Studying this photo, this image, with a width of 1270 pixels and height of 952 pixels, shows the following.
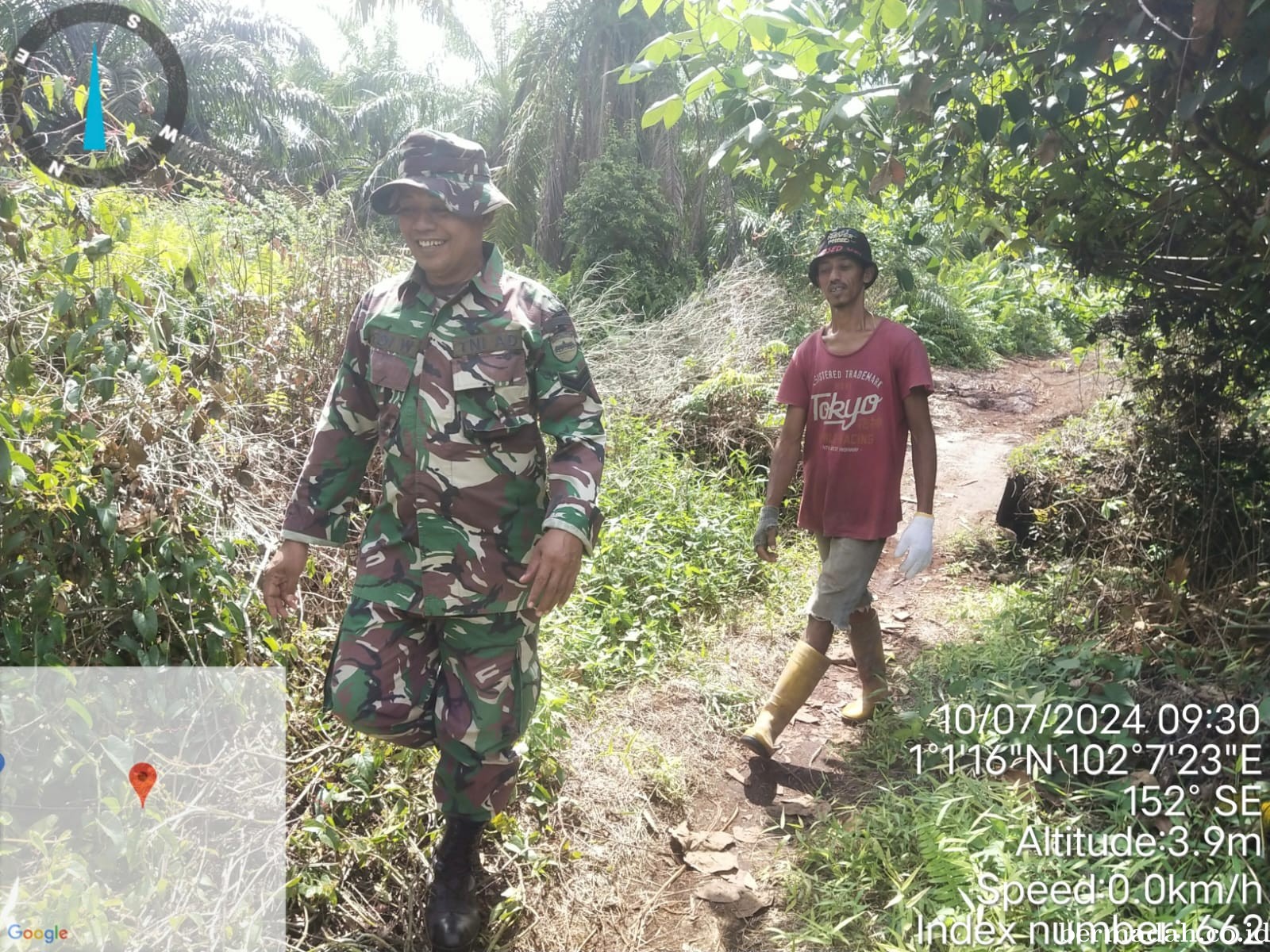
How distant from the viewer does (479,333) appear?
2.30 m

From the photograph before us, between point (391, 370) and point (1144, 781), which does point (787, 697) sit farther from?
point (391, 370)

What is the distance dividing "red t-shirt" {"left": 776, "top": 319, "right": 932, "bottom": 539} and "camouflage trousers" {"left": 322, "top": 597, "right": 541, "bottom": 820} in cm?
142

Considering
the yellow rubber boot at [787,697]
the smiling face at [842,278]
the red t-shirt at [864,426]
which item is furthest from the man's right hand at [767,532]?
the smiling face at [842,278]

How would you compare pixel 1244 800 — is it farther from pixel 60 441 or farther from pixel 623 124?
pixel 623 124

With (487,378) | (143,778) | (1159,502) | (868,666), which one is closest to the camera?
(487,378)

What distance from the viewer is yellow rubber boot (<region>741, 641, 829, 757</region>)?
10.6 feet

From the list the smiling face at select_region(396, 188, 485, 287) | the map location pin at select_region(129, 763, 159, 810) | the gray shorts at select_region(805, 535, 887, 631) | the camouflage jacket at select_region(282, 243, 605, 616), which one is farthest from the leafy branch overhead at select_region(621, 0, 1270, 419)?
the map location pin at select_region(129, 763, 159, 810)

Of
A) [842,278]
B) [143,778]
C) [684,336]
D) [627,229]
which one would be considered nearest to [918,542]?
[842,278]

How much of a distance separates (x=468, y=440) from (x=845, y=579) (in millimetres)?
1622

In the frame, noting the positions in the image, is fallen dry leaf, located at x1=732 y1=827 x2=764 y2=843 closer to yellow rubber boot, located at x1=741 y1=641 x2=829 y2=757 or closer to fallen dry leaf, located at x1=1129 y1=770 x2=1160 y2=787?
yellow rubber boot, located at x1=741 y1=641 x2=829 y2=757

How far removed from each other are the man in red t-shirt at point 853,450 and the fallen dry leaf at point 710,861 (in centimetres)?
49

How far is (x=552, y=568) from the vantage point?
6.95 feet

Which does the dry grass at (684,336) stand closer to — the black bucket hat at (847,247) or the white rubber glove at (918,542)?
the black bucket hat at (847,247)

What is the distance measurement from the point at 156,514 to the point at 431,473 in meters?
0.98
